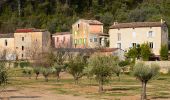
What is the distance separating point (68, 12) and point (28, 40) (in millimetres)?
29457

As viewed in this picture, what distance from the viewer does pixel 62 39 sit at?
11781 cm

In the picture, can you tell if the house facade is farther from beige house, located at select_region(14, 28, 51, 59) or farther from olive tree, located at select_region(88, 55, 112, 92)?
olive tree, located at select_region(88, 55, 112, 92)

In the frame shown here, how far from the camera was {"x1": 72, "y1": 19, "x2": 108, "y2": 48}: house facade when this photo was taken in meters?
110

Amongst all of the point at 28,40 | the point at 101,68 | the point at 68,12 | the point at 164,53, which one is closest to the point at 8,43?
the point at 28,40

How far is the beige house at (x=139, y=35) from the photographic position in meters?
97.2

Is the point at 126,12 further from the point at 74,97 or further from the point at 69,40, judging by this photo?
the point at 74,97

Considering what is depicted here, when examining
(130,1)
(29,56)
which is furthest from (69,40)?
(130,1)

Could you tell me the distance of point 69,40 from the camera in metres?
117

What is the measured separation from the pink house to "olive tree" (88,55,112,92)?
62.9m

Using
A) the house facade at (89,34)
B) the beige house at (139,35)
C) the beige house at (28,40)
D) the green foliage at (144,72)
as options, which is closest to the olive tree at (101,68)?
the green foliage at (144,72)

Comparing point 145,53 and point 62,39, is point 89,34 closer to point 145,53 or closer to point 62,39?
point 62,39

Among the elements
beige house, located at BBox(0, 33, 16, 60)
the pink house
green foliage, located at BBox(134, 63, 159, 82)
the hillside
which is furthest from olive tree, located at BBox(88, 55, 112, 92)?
the hillside

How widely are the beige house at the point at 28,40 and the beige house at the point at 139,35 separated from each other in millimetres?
17251

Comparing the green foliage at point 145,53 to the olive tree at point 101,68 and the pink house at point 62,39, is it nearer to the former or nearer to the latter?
the pink house at point 62,39
